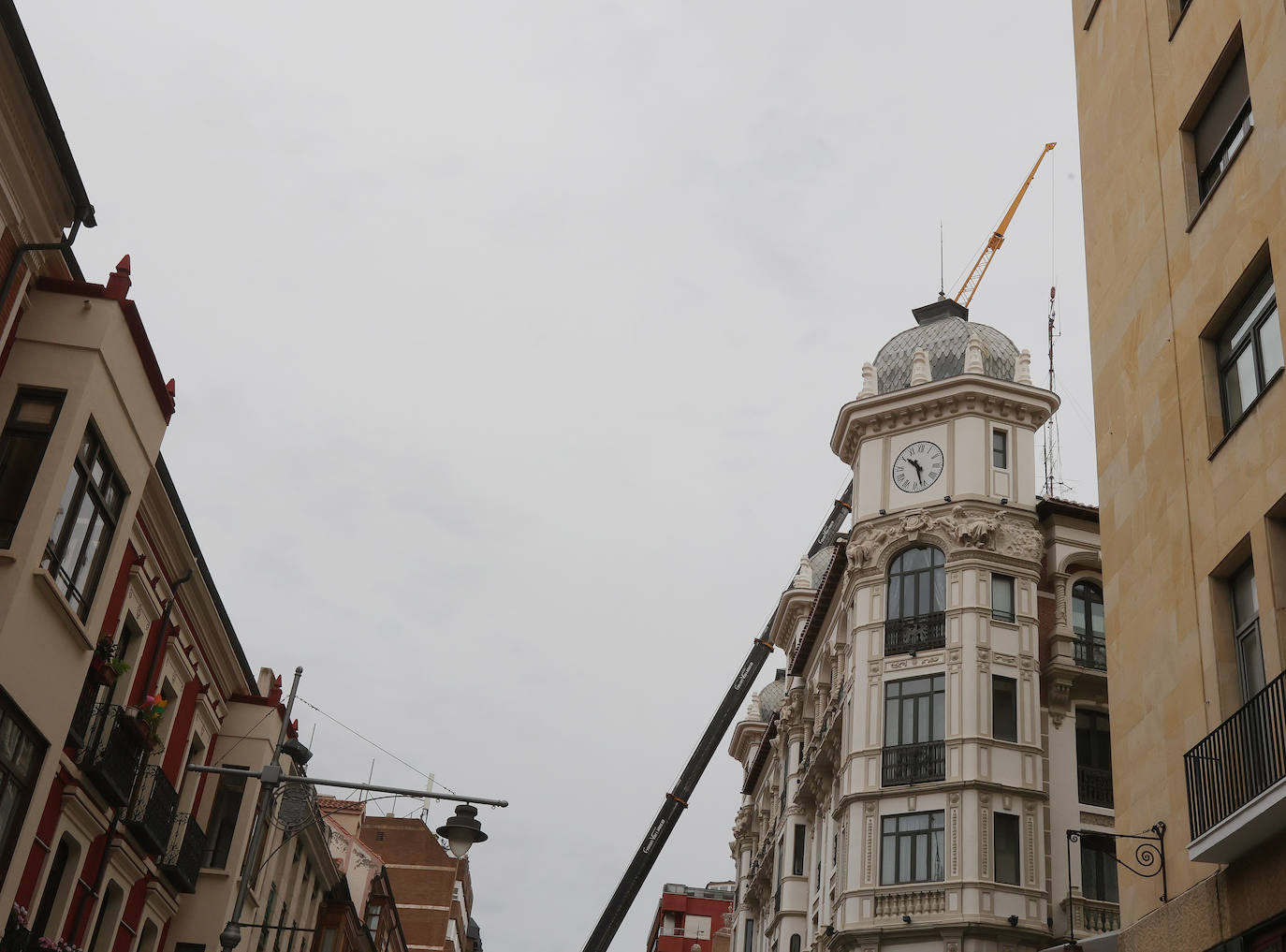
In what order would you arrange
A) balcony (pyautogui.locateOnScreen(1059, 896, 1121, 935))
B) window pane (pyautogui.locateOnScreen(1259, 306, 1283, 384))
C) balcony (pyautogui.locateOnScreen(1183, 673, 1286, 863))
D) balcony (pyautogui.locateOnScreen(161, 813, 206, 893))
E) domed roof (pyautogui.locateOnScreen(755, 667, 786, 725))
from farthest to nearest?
1. domed roof (pyautogui.locateOnScreen(755, 667, 786, 725))
2. balcony (pyautogui.locateOnScreen(1059, 896, 1121, 935))
3. balcony (pyautogui.locateOnScreen(161, 813, 206, 893))
4. window pane (pyautogui.locateOnScreen(1259, 306, 1283, 384))
5. balcony (pyautogui.locateOnScreen(1183, 673, 1286, 863))

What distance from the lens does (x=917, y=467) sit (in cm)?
4384

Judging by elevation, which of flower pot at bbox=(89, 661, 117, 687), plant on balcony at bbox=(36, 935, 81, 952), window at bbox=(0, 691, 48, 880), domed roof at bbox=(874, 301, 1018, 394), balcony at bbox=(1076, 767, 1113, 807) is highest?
domed roof at bbox=(874, 301, 1018, 394)

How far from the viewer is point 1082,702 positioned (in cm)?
4031

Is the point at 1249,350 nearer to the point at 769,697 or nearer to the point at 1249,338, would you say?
the point at 1249,338

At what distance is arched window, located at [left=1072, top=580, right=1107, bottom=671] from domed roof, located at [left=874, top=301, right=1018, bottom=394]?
7545mm

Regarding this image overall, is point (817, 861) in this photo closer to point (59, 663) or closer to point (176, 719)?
point (176, 719)

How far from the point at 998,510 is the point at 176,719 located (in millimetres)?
24554

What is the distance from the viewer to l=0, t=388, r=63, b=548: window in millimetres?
17938

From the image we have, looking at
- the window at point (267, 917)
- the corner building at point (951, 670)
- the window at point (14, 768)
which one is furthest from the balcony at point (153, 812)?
the corner building at point (951, 670)

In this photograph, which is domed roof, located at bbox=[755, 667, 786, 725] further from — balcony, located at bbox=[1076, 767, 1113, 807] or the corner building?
balcony, located at bbox=[1076, 767, 1113, 807]

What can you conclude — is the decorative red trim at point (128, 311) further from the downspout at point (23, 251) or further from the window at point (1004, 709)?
the window at point (1004, 709)

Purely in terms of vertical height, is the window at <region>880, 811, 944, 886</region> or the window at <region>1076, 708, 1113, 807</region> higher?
the window at <region>1076, 708, 1113, 807</region>

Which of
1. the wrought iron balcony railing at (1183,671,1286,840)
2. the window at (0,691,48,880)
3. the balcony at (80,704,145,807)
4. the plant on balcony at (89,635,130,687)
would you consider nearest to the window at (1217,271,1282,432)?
the wrought iron balcony railing at (1183,671,1286,840)

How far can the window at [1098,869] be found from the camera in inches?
1480
